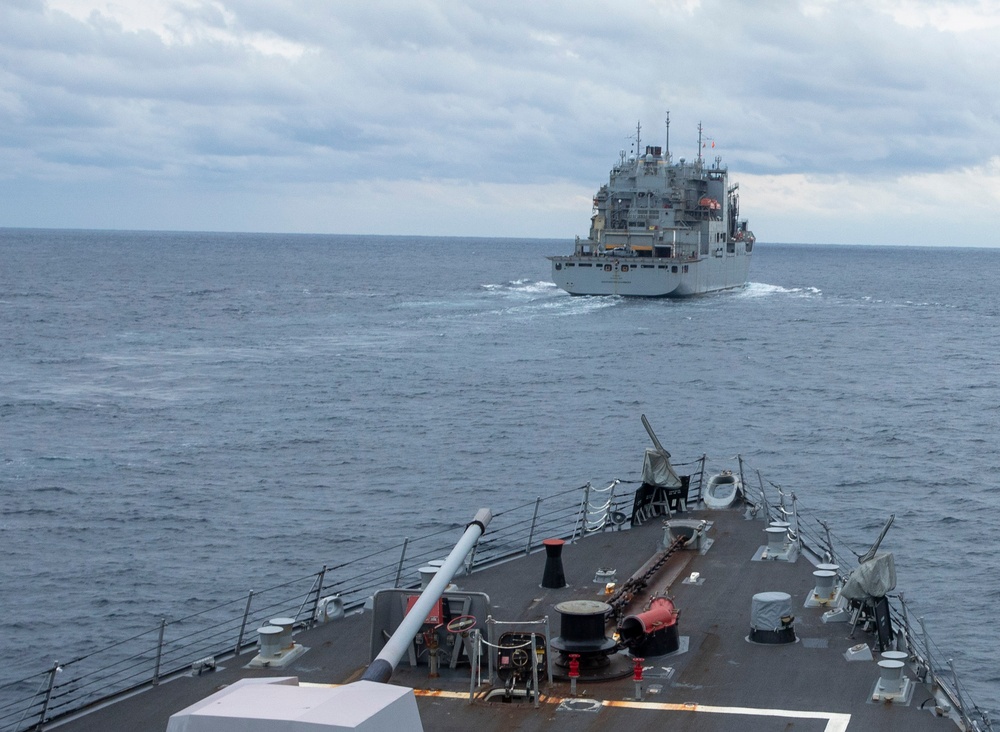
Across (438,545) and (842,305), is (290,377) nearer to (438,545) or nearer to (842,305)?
(438,545)

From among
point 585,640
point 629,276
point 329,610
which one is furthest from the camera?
point 629,276

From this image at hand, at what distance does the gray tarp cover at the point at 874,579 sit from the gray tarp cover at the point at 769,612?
3.92ft

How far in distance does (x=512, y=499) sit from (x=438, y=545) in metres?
6.90

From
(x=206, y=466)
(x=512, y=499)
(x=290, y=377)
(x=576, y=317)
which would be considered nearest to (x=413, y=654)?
(x=512, y=499)

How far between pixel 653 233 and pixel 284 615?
319ft

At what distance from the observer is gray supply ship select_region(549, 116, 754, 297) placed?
12225 centimetres

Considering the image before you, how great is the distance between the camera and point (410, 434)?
56219mm

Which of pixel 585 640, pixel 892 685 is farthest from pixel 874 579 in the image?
pixel 585 640

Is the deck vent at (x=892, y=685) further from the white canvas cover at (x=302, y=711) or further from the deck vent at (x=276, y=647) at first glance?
the deck vent at (x=276, y=647)

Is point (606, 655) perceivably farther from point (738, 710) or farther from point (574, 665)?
point (738, 710)

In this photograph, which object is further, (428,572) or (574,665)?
(428,572)

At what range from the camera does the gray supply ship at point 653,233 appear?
122m

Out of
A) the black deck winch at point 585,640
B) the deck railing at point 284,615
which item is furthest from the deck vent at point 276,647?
the black deck winch at point 585,640

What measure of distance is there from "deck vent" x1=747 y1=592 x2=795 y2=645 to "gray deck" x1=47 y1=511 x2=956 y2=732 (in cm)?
20
